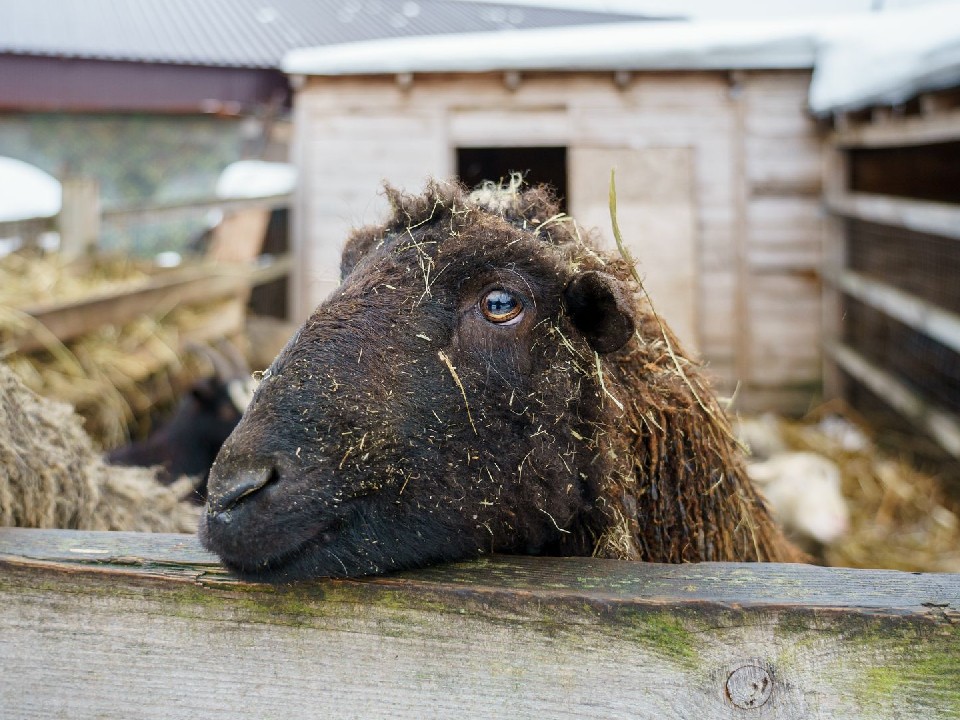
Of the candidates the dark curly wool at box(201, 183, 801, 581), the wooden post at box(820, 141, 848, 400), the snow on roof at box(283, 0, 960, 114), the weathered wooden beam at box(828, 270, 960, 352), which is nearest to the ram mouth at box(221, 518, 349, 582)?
the dark curly wool at box(201, 183, 801, 581)

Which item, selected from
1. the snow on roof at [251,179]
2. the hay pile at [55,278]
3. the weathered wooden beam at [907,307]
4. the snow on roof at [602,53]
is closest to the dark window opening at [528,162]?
the snow on roof at [602,53]

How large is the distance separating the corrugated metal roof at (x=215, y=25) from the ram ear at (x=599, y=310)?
1341cm

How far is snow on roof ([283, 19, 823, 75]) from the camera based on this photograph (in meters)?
9.09

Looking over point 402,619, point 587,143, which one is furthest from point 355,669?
point 587,143

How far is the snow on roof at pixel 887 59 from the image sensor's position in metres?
5.79

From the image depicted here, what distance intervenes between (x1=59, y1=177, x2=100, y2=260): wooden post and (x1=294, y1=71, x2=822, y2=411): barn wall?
7.44 ft

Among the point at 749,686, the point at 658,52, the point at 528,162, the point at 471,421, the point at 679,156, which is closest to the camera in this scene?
the point at 749,686

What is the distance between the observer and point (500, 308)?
215 centimetres

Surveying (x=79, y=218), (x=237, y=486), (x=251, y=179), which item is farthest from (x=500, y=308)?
(x=251, y=179)

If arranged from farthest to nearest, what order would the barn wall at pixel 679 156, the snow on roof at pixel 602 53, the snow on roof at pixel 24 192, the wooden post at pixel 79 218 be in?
the snow on roof at pixel 24 192 → the barn wall at pixel 679 156 → the snow on roof at pixel 602 53 → the wooden post at pixel 79 218

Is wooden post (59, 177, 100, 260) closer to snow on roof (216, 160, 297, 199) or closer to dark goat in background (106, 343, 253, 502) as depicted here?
dark goat in background (106, 343, 253, 502)

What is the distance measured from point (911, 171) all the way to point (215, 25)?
1269 centimetres

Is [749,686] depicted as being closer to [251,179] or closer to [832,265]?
[832,265]

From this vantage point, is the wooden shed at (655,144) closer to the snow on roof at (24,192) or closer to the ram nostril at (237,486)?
the snow on roof at (24,192)
